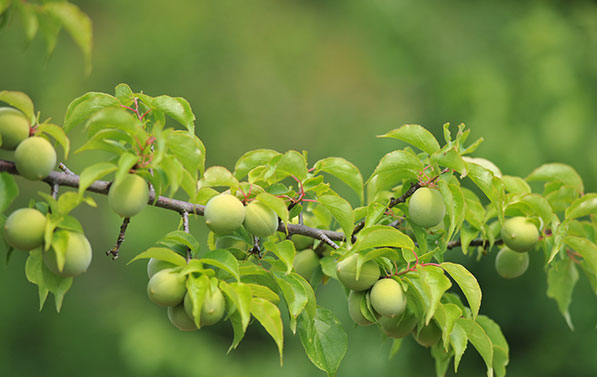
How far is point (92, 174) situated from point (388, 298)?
362mm

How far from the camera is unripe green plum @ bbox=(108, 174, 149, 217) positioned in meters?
0.60

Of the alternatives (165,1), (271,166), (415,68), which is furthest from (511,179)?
(165,1)

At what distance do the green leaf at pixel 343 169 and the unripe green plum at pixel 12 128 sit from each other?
0.35 m

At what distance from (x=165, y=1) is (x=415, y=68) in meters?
2.21

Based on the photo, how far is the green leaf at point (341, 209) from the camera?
716 mm

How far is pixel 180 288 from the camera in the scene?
63 centimetres

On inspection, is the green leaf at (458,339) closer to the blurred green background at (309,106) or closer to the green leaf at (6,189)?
the green leaf at (6,189)

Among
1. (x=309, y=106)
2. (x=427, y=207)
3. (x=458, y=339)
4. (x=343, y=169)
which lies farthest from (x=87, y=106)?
(x=309, y=106)

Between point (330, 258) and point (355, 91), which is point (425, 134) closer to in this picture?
point (330, 258)

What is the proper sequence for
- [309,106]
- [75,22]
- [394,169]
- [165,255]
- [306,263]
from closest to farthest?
1. [75,22]
2. [165,255]
3. [394,169]
4. [306,263]
5. [309,106]

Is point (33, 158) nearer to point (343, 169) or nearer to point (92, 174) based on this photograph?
point (92, 174)

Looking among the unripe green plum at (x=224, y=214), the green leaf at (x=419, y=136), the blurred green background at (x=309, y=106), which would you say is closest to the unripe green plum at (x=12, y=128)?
the unripe green plum at (x=224, y=214)

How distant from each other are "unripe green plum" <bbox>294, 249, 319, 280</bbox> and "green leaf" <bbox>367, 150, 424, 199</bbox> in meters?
0.13

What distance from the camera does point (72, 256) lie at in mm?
606
